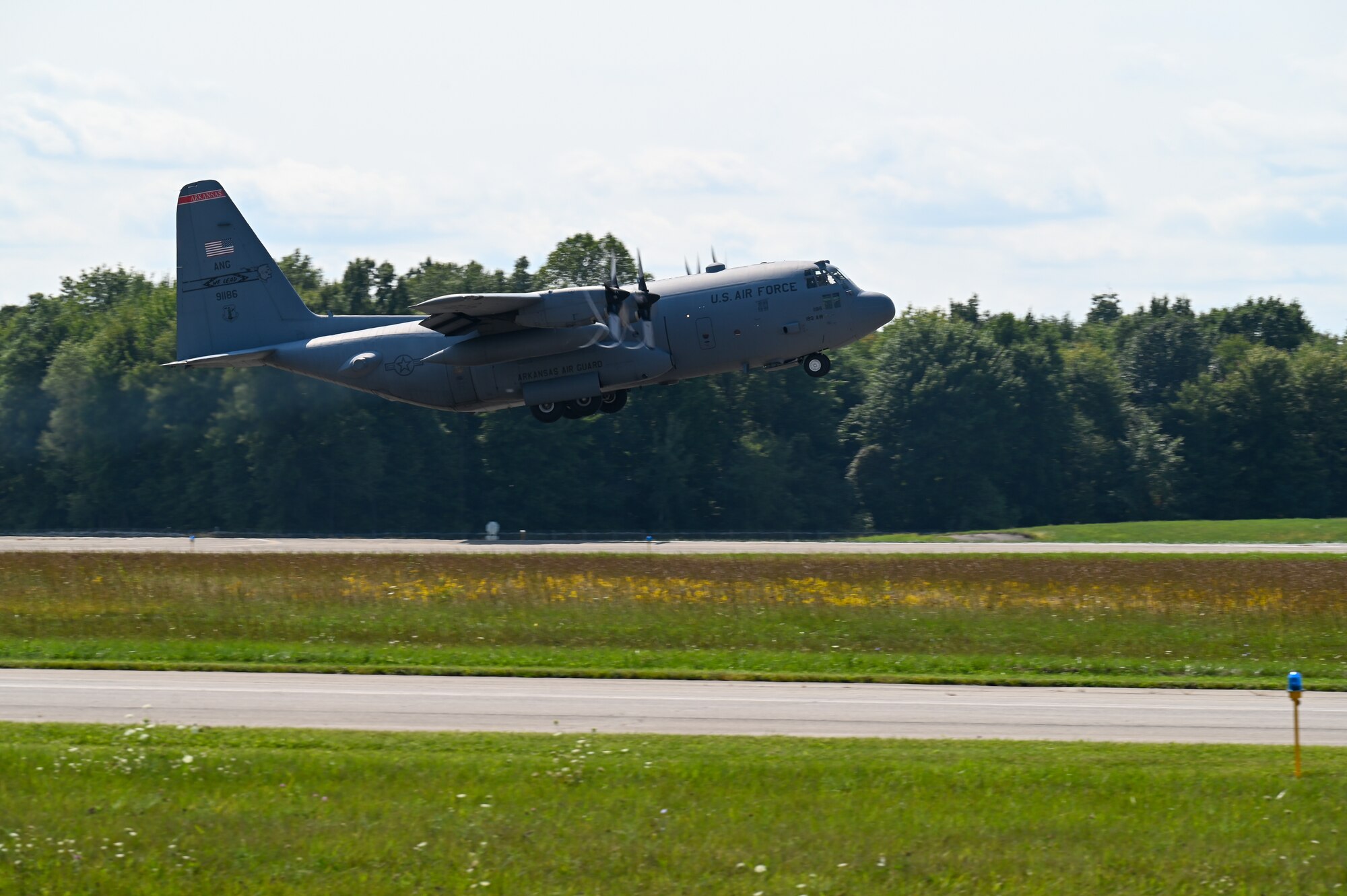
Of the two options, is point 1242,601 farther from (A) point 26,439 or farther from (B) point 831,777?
(A) point 26,439

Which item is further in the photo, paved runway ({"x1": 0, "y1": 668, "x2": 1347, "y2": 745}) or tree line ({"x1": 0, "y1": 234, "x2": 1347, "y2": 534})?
tree line ({"x1": 0, "y1": 234, "x2": 1347, "y2": 534})

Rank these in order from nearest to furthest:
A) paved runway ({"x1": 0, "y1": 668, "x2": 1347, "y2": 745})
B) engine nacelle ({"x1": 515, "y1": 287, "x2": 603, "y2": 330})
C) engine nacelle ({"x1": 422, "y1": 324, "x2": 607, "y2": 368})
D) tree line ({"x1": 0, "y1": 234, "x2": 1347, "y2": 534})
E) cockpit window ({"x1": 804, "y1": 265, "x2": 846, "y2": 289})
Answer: paved runway ({"x1": 0, "y1": 668, "x2": 1347, "y2": 745})
engine nacelle ({"x1": 515, "y1": 287, "x2": 603, "y2": 330})
engine nacelle ({"x1": 422, "y1": 324, "x2": 607, "y2": 368})
cockpit window ({"x1": 804, "y1": 265, "x2": 846, "y2": 289})
tree line ({"x1": 0, "y1": 234, "x2": 1347, "y2": 534})

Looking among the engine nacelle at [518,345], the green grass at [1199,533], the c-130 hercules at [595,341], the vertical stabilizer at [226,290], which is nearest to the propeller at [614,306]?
the c-130 hercules at [595,341]

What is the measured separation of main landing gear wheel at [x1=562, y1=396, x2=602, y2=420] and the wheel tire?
17 centimetres

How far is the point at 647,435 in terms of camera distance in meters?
83.8

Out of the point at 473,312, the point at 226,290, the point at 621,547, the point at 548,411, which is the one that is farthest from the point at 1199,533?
the point at 226,290

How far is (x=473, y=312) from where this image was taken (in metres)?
36.1

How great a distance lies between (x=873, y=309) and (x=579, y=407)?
28.6ft

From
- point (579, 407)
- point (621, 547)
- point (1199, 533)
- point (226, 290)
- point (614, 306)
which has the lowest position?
point (1199, 533)

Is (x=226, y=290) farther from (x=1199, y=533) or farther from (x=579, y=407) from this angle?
(x=1199, y=533)

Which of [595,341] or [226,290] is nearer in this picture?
[595,341]

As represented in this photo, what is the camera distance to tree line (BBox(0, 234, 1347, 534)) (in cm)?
7781

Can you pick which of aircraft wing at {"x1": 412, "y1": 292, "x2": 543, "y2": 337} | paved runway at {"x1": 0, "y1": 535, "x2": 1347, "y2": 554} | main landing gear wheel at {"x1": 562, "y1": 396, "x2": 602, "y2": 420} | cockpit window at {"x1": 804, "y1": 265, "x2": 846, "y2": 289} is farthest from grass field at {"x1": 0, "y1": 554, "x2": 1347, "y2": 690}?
cockpit window at {"x1": 804, "y1": 265, "x2": 846, "y2": 289}

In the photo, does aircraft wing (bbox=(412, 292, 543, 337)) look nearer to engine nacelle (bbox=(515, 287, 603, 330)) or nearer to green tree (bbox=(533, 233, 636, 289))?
engine nacelle (bbox=(515, 287, 603, 330))
